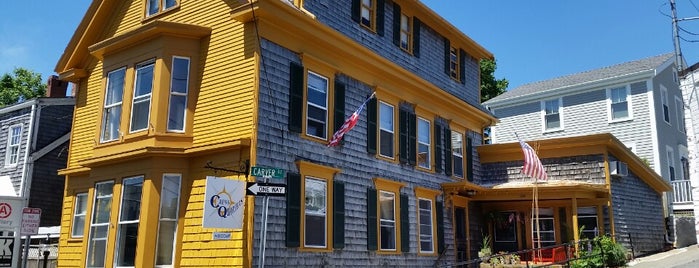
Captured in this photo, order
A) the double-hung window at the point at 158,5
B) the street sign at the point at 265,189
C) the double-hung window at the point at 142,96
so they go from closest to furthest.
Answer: the street sign at the point at 265,189 < the double-hung window at the point at 142,96 < the double-hung window at the point at 158,5

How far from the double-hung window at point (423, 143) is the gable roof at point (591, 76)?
524 inches

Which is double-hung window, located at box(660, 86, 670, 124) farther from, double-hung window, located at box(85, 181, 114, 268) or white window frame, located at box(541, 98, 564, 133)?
double-hung window, located at box(85, 181, 114, 268)

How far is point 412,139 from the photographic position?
60.6 ft

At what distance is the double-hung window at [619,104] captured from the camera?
28.6 metres

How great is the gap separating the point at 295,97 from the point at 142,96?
3.54 m

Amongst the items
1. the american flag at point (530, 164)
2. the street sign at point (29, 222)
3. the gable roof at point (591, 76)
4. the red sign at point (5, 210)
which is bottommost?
the street sign at point (29, 222)

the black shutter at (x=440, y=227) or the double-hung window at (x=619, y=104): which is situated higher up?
the double-hung window at (x=619, y=104)

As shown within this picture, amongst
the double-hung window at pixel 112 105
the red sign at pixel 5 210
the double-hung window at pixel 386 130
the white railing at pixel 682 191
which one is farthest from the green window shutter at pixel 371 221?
the white railing at pixel 682 191

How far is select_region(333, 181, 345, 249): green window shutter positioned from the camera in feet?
48.1

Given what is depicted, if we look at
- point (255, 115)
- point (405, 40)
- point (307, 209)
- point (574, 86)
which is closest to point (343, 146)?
point (307, 209)

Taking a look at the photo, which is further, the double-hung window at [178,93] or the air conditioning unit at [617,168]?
the air conditioning unit at [617,168]

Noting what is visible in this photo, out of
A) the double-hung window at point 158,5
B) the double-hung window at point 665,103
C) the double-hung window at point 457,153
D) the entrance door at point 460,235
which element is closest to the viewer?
the double-hung window at point 158,5

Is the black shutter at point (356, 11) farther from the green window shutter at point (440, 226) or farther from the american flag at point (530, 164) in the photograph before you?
the green window shutter at point (440, 226)

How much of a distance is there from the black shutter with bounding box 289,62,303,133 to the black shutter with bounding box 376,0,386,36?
176 inches
